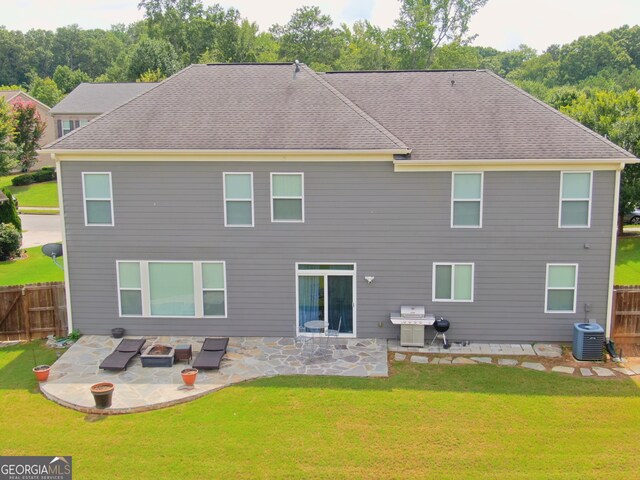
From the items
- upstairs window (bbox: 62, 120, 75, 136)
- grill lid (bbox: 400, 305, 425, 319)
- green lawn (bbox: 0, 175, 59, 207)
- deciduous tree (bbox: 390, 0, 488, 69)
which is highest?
deciduous tree (bbox: 390, 0, 488, 69)

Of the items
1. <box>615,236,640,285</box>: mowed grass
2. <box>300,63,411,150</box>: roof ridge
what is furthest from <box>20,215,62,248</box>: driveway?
<box>615,236,640,285</box>: mowed grass

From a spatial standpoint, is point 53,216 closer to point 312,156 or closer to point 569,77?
point 312,156

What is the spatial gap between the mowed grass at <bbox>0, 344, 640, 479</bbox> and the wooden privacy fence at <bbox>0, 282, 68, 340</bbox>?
2636 mm

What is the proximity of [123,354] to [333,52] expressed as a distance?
57.7m

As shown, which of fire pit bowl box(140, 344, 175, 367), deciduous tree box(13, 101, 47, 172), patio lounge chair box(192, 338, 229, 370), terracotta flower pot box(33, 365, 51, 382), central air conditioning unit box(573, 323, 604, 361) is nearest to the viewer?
terracotta flower pot box(33, 365, 51, 382)

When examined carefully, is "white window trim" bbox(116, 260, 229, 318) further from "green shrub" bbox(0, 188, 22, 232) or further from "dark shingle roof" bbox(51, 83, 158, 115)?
"dark shingle roof" bbox(51, 83, 158, 115)

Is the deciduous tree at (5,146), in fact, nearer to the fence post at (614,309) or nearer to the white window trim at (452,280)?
the white window trim at (452,280)

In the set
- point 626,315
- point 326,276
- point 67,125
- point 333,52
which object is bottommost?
point 626,315

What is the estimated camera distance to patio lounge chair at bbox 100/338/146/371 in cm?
1375

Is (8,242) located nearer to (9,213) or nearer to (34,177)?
(9,213)

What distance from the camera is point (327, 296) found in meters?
15.8

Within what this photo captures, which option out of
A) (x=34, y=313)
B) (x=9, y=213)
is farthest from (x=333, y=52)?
(x=34, y=313)

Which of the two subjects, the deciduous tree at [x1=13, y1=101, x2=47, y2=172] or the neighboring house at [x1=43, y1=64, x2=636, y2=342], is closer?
the neighboring house at [x1=43, y1=64, x2=636, y2=342]

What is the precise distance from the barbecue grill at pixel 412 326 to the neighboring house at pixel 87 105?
126 ft
